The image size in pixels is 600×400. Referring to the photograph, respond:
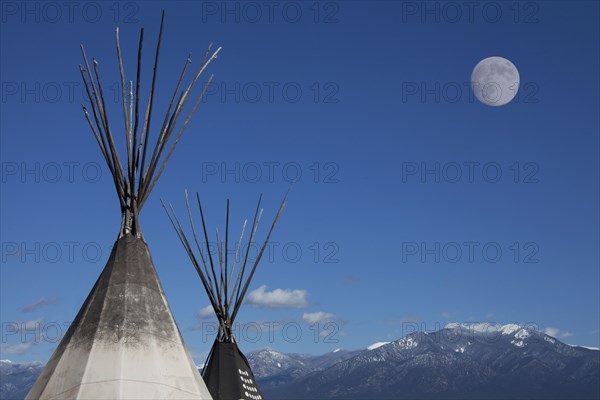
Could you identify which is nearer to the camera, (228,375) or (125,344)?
(125,344)

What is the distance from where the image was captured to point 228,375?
15.6 metres

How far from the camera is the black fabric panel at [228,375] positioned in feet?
50.3

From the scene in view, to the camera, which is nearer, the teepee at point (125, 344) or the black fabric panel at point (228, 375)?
the teepee at point (125, 344)

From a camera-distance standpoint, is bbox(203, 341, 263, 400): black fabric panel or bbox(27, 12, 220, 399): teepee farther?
bbox(203, 341, 263, 400): black fabric panel

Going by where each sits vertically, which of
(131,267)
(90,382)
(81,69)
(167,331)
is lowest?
(90,382)

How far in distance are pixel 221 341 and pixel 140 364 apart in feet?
24.8

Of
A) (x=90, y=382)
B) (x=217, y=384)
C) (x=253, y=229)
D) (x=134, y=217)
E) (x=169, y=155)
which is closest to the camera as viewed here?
(x=90, y=382)

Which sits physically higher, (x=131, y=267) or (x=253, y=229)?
(x=253, y=229)

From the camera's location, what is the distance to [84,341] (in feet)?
29.6

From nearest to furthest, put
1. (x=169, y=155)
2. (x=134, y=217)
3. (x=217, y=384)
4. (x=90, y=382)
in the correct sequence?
1. (x=90, y=382)
2. (x=134, y=217)
3. (x=169, y=155)
4. (x=217, y=384)

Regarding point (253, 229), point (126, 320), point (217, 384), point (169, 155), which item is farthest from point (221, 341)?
point (126, 320)

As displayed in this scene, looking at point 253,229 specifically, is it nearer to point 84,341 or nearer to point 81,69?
point 81,69

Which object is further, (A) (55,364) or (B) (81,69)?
(B) (81,69)

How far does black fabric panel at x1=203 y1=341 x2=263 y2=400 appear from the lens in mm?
15344
